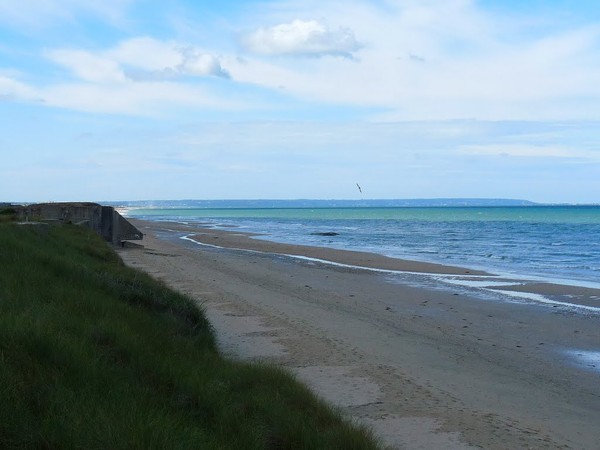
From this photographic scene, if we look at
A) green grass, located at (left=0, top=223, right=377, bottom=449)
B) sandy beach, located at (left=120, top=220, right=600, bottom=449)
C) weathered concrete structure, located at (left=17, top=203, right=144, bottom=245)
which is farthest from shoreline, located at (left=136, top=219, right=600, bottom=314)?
green grass, located at (left=0, top=223, right=377, bottom=449)

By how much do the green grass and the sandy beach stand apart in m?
1.07

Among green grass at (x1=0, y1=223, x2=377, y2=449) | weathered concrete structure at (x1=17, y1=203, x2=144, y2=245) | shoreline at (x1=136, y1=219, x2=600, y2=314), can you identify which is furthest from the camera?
weathered concrete structure at (x1=17, y1=203, x2=144, y2=245)

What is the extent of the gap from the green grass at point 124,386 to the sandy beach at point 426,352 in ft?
3.50

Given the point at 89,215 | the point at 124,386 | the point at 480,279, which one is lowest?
the point at 480,279

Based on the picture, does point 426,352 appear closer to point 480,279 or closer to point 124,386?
point 124,386

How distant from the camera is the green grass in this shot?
14.2 feet

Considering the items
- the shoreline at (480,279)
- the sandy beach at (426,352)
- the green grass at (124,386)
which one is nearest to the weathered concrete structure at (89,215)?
the shoreline at (480,279)

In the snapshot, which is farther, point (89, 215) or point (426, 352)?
point (89, 215)

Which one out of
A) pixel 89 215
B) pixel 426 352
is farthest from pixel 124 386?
pixel 89 215

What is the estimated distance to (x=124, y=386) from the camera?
5.37m

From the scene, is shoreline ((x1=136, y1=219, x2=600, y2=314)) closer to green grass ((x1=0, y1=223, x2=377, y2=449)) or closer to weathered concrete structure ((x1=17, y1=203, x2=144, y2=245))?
weathered concrete structure ((x1=17, y1=203, x2=144, y2=245))

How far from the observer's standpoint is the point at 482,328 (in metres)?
13.8

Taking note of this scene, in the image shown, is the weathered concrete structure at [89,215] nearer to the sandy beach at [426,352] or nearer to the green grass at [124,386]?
the sandy beach at [426,352]

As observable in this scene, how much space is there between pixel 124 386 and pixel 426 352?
678 cm
